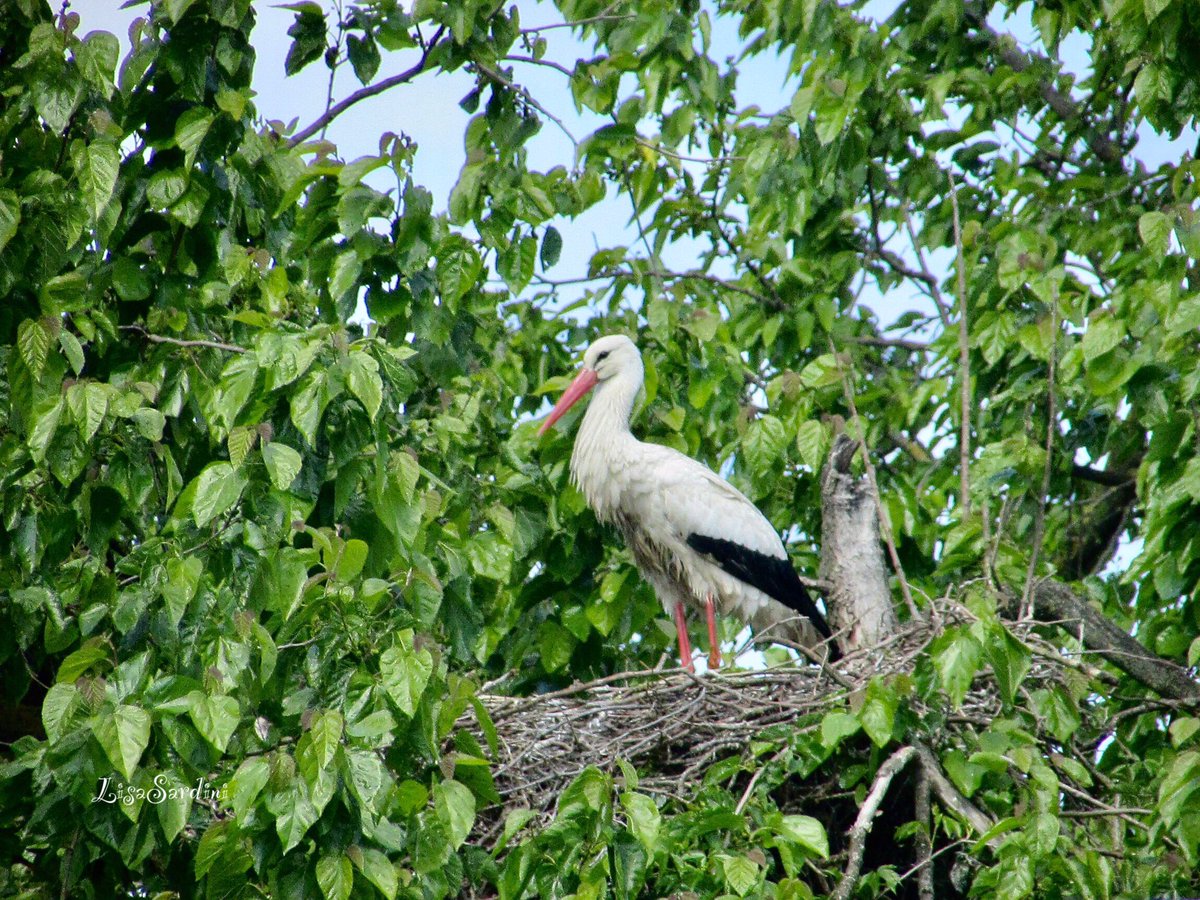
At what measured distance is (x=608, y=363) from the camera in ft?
21.2

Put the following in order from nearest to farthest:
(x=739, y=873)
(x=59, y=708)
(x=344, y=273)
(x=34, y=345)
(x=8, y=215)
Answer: (x=59, y=708), (x=739, y=873), (x=34, y=345), (x=8, y=215), (x=344, y=273)

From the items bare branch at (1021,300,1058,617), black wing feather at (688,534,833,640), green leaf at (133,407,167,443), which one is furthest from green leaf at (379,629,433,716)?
black wing feather at (688,534,833,640)

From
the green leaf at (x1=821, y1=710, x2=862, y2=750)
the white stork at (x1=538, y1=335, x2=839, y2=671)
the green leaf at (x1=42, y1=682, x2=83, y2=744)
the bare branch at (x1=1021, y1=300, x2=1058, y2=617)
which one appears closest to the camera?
the green leaf at (x1=42, y1=682, x2=83, y2=744)

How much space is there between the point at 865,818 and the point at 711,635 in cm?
271

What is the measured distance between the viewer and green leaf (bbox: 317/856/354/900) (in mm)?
2678

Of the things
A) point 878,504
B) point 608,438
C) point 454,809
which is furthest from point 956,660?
point 608,438

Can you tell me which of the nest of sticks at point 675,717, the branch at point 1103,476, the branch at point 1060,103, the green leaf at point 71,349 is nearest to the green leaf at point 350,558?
the green leaf at point 71,349

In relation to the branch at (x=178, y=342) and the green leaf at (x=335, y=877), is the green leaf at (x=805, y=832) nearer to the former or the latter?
the green leaf at (x=335, y=877)

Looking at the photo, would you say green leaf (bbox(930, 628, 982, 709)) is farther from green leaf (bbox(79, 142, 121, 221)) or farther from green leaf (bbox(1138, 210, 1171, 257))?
green leaf (bbox(79, 142, 121, 221))

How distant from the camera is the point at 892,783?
14.1ft

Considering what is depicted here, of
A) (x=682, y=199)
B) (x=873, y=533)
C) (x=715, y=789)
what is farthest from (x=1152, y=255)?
(x=682, y=199)

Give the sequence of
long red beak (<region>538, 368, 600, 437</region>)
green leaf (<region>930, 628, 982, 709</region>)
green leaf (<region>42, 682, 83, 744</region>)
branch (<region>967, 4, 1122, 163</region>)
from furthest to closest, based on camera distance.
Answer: branch (<region>967, 4, 1122, 163</region>), long red beak (<region>538, 368, 600, 437</region>), green leaf (<region>930, 628, 982, 709</region>), green leaf (<region>42, 682, 83, 744</region>)

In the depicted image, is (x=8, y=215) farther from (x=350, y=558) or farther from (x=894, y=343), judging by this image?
(x=894, y=343)

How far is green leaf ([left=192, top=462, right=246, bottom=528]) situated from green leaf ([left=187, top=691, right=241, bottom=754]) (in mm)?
343
